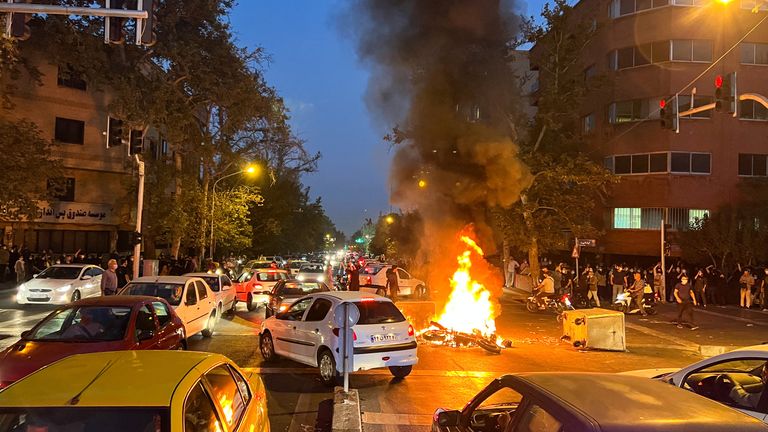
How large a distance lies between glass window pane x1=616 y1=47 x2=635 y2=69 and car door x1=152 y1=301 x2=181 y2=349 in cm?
3002

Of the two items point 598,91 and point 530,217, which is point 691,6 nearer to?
point 598,91

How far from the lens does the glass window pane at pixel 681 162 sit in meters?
29.6

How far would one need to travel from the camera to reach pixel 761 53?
29484 millimetres

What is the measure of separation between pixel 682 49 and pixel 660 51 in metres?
→ 1.06

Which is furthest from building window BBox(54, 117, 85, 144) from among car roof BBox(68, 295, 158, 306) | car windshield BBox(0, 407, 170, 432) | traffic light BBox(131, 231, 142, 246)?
car windshield BBox(0, 407, 170, 432)

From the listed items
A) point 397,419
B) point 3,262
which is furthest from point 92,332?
point 3,262

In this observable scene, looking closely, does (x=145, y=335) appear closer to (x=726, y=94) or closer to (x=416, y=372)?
(x=416, y=372)

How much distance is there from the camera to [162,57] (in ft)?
100

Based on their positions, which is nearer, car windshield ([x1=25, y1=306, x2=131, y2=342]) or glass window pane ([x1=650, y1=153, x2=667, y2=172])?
car windshield ([x1=25, y1=306, x2=131, y2=342])

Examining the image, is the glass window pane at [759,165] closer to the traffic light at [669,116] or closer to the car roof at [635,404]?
the traffic light at [669,116]

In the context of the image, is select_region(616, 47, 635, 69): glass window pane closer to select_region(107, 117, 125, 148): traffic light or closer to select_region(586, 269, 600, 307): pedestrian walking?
select_region(586, 269, 600, 307): pedestrian walking

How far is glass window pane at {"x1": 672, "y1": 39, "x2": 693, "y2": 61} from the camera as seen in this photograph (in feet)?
97.5

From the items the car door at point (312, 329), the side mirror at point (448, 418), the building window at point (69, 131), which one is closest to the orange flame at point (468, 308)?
the car door at point (312, 329)

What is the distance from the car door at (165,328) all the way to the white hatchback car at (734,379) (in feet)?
20.7
